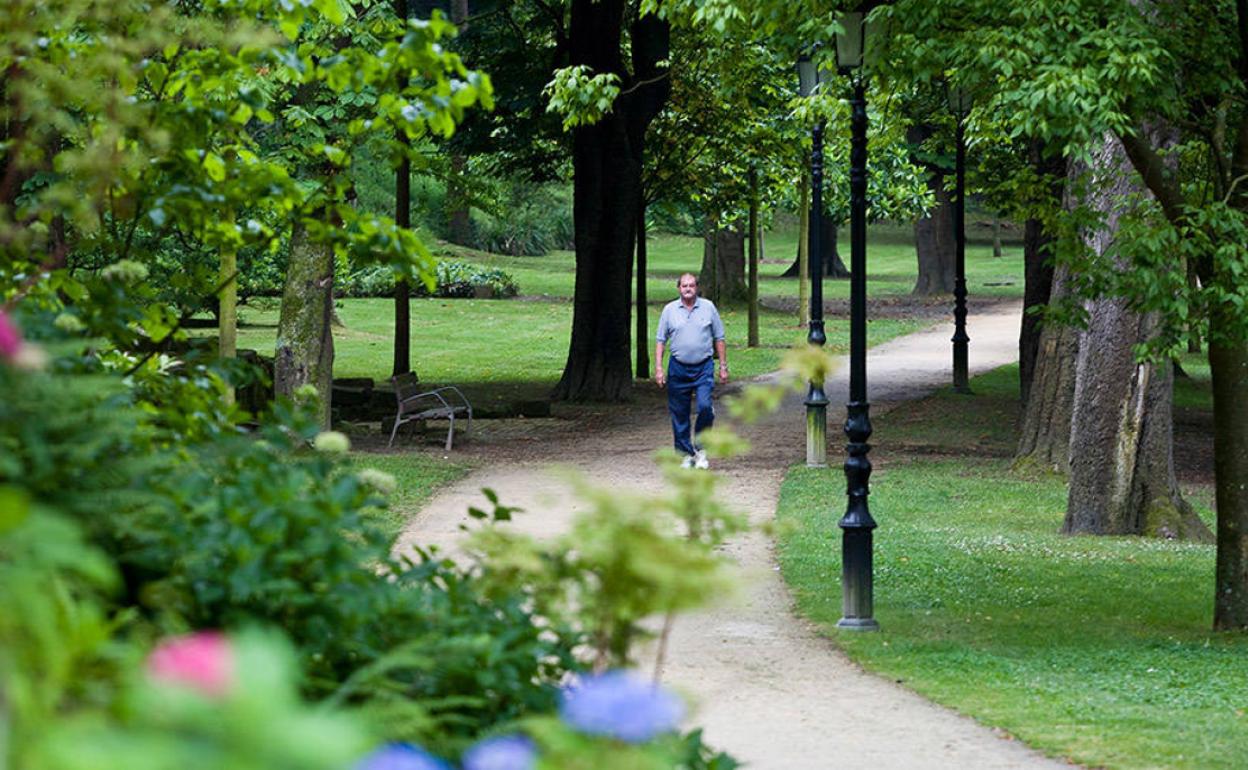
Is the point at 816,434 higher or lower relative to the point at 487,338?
lower

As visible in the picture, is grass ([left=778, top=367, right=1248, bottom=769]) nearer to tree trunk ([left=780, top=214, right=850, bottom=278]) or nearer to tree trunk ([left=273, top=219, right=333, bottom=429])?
tree trunk ([left=273, top=219, right=333, bottom=429])

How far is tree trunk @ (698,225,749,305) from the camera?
50875 mm

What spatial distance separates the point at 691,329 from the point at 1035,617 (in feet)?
22.1

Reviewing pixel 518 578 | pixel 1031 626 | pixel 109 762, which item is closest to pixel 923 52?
pixel 1031 626

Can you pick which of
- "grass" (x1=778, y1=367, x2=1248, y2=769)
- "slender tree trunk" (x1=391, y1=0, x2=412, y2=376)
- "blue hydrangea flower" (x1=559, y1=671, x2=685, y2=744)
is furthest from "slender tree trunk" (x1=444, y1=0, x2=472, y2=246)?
"blue hydrangea flower" (x1=559, y1=671, x2=685, y2=744)

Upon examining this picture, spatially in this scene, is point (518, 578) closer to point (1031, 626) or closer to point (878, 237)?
point (1031, 626)

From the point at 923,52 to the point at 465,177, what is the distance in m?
17.5

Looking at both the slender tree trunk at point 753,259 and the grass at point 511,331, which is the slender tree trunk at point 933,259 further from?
the slender tree trunk at point 753,259

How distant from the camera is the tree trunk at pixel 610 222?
90.9ft

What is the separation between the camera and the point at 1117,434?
16.4m

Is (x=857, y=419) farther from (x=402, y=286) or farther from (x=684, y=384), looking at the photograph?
(x=402, y=286)

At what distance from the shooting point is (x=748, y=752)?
812cm

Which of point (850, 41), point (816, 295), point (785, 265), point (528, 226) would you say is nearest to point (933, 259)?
point (528, 226)

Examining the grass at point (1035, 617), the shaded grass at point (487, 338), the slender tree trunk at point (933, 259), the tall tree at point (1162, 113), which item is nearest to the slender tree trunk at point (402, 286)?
the shaded grass at point (487, 338)
